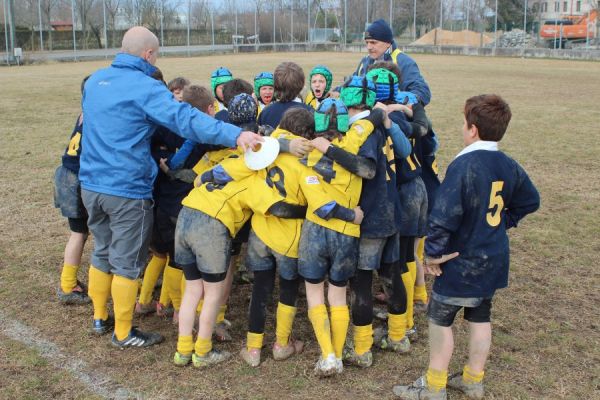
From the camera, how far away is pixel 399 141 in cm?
414

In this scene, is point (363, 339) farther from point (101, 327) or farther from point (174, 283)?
point (101, 327)

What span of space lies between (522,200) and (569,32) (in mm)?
47610

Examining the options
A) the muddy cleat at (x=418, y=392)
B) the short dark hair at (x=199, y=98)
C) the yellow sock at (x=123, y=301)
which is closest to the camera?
the muddy cleat at (x=418, y=392)

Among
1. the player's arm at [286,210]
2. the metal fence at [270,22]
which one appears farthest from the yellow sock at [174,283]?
the metal fence at [270,22]

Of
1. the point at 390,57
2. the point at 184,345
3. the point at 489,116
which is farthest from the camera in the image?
the point at 390,57

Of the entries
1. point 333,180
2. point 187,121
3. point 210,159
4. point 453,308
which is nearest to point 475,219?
point 453,308

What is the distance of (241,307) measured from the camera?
5230 millimetres

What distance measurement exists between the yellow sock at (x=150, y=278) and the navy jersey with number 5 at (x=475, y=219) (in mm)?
2448

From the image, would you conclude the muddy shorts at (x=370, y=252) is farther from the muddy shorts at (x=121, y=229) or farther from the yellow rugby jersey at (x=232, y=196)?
the muddy shorts at (x=121, y=229)

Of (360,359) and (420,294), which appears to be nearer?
(360,359)

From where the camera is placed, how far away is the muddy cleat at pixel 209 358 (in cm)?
418

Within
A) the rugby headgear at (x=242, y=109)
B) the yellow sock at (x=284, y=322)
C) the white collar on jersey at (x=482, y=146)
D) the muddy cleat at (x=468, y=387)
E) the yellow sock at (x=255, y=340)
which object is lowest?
the muddy cleat at (x=468, y=387)

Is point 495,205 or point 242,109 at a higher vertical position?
point 242,109

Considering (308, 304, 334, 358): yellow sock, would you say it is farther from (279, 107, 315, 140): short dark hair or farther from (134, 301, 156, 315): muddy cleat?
(134, 301, 156, 315): muddy cleat
